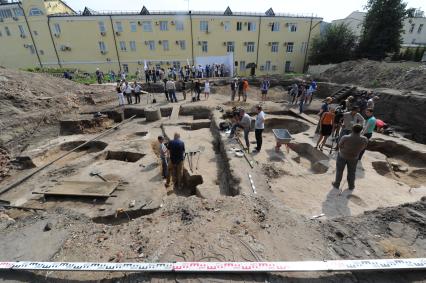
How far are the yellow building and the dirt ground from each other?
2106 cm

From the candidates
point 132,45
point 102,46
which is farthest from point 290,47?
point 102,46

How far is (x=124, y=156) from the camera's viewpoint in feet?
29.1

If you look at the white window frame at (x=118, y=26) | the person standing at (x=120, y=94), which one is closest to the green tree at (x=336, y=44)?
the white window frame at (x=118, y=26)

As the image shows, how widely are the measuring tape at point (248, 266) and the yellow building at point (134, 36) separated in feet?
84.7

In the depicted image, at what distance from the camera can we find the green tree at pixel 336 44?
28.4 metres

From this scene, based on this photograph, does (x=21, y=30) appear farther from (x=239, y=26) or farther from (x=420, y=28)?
(x=420, y=28)

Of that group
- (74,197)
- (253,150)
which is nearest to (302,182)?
(253,150)

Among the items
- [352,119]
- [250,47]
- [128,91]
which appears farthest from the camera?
[250,47]

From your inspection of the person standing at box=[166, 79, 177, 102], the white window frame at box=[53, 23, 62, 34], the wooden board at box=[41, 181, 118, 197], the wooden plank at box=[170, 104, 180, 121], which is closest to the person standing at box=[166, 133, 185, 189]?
the wooden board at box=[41, 181, 118, 197]

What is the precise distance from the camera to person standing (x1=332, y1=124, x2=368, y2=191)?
482 centimetres

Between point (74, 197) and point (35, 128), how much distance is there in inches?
245

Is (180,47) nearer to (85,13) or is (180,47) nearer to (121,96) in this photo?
(85,13)

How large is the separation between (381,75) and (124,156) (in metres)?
19.2

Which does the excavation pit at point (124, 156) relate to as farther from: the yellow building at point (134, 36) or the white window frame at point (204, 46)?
the white window frame at point (204, 46)
